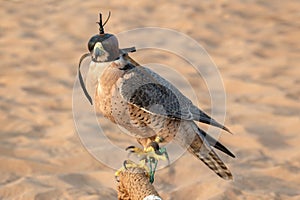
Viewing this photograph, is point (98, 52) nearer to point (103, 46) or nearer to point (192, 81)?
point (103, 46)

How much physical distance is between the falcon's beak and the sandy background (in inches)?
120

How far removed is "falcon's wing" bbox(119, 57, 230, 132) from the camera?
3.25 metres

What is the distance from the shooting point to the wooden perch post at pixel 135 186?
9.51ft

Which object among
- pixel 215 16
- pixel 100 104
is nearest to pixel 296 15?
pixel 215 16

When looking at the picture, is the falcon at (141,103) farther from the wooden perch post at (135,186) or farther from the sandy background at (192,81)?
the sandy background at (192,81)

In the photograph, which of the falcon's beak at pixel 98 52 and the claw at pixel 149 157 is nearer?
the falcon's beak at pixel 98 52

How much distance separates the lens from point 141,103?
3414 millimetres

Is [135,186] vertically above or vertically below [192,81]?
below

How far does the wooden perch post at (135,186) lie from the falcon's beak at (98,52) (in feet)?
1.98

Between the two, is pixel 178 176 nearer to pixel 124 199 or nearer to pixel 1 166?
pixel 1 166

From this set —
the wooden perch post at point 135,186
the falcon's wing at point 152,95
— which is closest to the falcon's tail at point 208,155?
the falcon's wing at point 152,95

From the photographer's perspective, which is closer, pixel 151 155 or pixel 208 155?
pixel 151 155

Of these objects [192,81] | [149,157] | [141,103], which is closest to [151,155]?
[149,157]

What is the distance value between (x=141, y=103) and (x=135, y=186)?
0.61m
